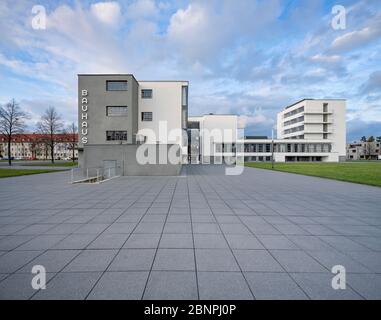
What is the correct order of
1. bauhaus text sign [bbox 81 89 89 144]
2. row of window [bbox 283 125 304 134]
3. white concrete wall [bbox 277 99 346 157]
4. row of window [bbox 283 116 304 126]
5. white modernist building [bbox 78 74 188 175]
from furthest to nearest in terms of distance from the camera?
row of window [bbox 283 116 304 126], row of window [bbox 283 125 304 134], white concrete wall [bbox 277 99 346 157], bauhaus text sign [bbox 81 89 89 144], white modernist building [bbox 78 74 188 175]

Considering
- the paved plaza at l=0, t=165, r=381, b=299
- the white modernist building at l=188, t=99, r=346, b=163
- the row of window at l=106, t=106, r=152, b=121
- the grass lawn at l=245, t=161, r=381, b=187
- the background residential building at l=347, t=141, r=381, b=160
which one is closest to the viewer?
the paved plaza at l=0, t=165, r=381, b=299

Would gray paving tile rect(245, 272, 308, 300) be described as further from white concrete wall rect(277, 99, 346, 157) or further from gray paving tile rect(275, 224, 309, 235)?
white concrete wall rect(277, 99, 346, 157)

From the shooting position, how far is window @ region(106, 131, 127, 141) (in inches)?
1097

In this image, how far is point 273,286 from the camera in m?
3.10

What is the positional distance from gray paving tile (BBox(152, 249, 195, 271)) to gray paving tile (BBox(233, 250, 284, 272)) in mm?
938

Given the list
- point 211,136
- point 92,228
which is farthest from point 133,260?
point 211,136

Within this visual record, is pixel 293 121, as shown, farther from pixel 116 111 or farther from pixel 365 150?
pixel 116 111

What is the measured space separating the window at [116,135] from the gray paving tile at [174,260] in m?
25.6

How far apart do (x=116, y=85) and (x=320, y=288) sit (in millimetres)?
30695

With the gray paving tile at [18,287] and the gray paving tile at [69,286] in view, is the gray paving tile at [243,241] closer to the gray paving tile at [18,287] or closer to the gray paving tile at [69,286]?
the gray paving tile at [69,286]

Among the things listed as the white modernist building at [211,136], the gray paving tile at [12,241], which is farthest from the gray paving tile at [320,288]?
the white modernist building at [211,136]

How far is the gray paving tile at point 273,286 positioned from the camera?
9.47ft

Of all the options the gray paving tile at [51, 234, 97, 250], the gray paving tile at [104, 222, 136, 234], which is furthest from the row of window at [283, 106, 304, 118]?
the gray paving tile at [51, 234, 97, 250]
